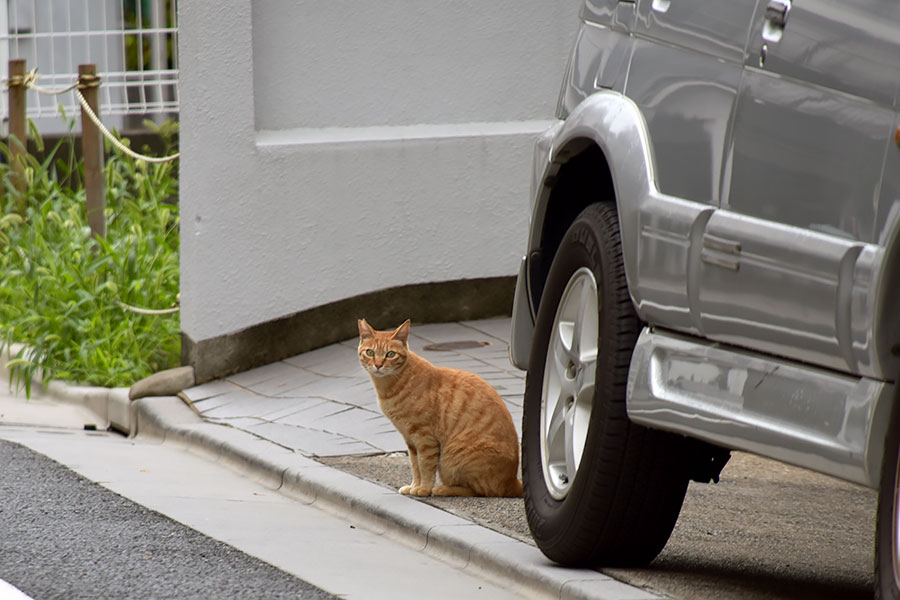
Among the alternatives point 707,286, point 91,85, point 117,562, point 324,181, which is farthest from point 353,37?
point 707,286

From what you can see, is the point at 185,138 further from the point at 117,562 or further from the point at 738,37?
the point at 738,37

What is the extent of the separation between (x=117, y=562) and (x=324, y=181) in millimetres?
3929

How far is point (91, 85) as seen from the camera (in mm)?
9984

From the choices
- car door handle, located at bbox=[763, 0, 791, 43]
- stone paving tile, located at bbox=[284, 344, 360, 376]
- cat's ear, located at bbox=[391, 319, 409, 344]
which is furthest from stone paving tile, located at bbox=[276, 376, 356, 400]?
car door handle, located at bbox=[763, 0, 791, 43]

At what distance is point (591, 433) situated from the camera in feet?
14.8

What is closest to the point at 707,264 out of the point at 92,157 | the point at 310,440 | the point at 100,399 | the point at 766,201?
the point at 766,201

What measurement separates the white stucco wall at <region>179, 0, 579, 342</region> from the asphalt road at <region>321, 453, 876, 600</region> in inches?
82.6

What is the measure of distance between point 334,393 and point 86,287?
2.18m

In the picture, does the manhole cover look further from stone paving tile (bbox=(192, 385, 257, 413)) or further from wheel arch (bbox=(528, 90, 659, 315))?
wheel arch (bbox=(528, 90, 659, 315))

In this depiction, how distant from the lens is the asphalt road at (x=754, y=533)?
15.2 feet

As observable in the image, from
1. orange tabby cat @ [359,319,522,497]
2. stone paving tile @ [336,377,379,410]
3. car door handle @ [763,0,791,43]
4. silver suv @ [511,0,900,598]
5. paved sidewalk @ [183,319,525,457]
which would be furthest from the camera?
stone paving tile @ [336,377,379,410]

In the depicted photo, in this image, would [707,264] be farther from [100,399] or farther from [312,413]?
[100,399]

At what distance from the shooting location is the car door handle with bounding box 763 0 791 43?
388cm

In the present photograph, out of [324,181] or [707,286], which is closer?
[707,286]
